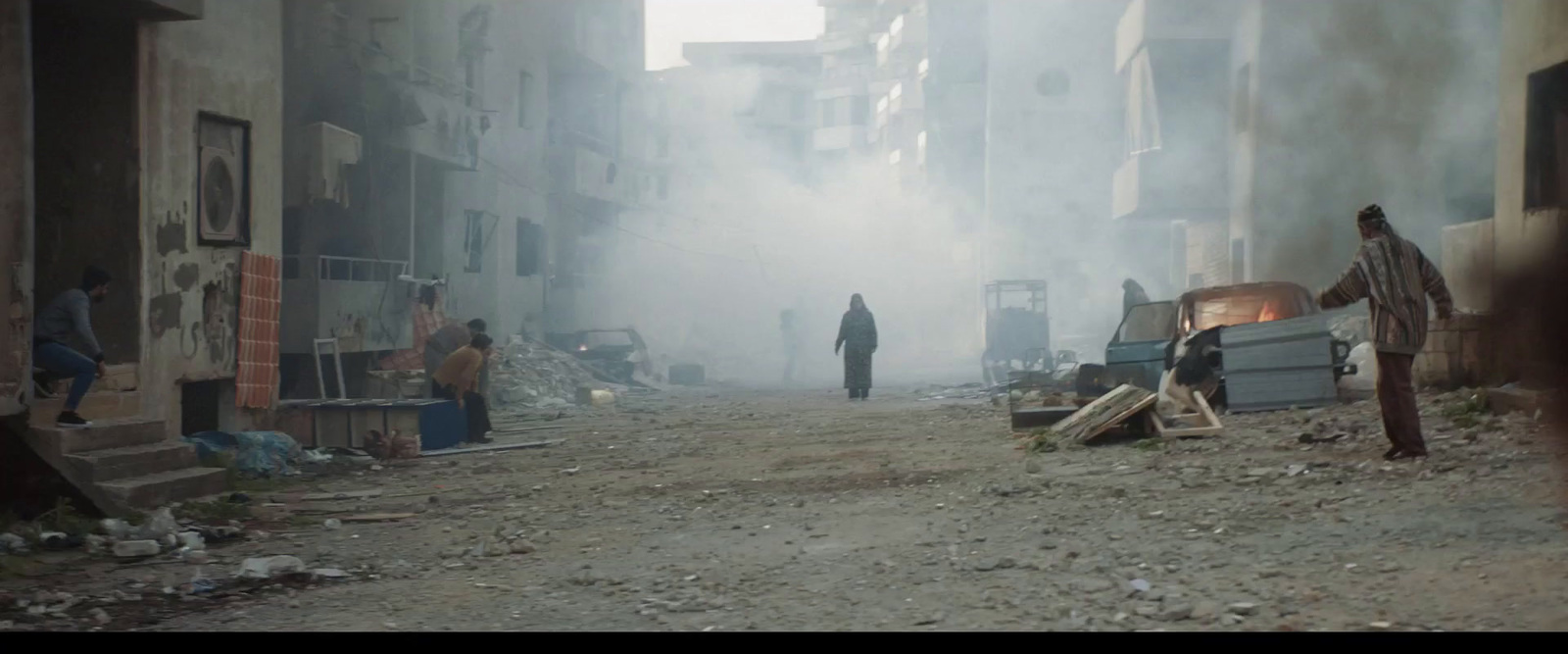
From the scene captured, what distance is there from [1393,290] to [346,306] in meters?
13.9

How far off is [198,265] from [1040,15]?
3075 centimetres

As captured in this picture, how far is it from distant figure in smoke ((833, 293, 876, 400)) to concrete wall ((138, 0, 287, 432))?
926 cm

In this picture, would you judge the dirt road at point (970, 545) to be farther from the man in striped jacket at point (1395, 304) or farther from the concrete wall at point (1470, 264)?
the concrete wall at point (1470, 264)

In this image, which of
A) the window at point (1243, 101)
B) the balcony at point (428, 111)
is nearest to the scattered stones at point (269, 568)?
the balcony at point (428, 111)

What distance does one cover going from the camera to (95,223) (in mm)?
11898

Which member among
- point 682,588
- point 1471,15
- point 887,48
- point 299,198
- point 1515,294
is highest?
point 887,48

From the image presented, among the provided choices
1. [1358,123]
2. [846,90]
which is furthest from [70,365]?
[846,90]

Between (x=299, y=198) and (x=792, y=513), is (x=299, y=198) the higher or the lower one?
the higher one

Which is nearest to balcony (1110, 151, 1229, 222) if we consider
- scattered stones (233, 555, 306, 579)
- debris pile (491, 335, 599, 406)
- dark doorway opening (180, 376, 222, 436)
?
debris pile (491, 335, 599, 406)

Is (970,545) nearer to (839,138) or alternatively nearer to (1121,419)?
(1121,419)

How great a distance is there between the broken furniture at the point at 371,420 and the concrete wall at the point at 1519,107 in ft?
31.4

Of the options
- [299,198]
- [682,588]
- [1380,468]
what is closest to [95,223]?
[299,198]

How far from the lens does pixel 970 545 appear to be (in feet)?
23.0

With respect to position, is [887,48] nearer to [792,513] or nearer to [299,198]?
[299,198]
